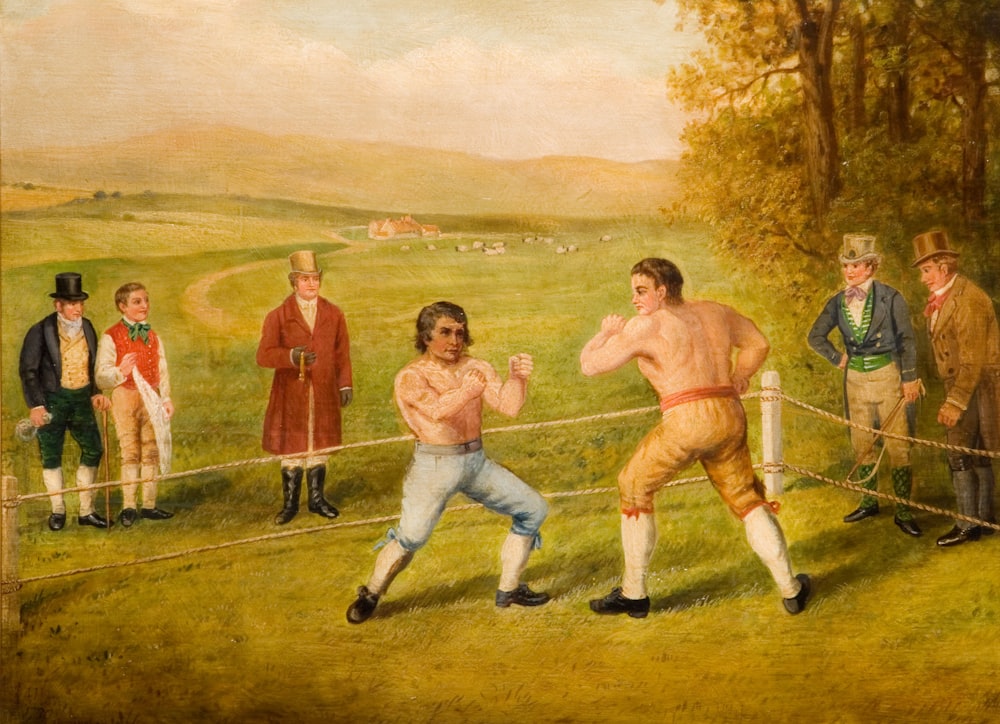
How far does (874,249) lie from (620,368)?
50.1 inches

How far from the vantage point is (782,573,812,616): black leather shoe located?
15.5ft

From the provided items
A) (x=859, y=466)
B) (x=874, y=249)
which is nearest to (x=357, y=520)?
(x=859, y=466)

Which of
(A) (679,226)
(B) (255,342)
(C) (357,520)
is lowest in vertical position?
(C) (357,520)

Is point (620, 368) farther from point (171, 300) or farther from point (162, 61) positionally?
point (162, 61)

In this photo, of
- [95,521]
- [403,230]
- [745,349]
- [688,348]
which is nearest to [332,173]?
[403,230]

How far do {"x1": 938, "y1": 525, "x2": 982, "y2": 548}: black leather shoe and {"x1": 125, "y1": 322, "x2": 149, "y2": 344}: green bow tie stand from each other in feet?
12.4

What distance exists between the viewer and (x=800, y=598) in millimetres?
4730

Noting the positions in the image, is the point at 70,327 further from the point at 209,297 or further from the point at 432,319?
the point at 432,319

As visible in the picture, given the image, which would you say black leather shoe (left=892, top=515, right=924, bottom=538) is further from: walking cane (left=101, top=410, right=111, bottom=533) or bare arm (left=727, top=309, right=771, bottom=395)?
walking cane (left=101, top=410, right=111, bottom=533)

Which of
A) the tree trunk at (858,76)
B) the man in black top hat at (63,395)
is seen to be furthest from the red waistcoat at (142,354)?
the tree trunk at (858,76)

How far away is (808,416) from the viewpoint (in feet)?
16.1

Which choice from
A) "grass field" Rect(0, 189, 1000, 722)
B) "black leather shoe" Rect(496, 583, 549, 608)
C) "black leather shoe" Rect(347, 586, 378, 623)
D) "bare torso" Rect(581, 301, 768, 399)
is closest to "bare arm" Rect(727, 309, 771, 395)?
"bare torso" Rect(581, 301, 768, 399)

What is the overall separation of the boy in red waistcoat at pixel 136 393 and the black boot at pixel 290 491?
53 cm

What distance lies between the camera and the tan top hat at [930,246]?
190 inches
